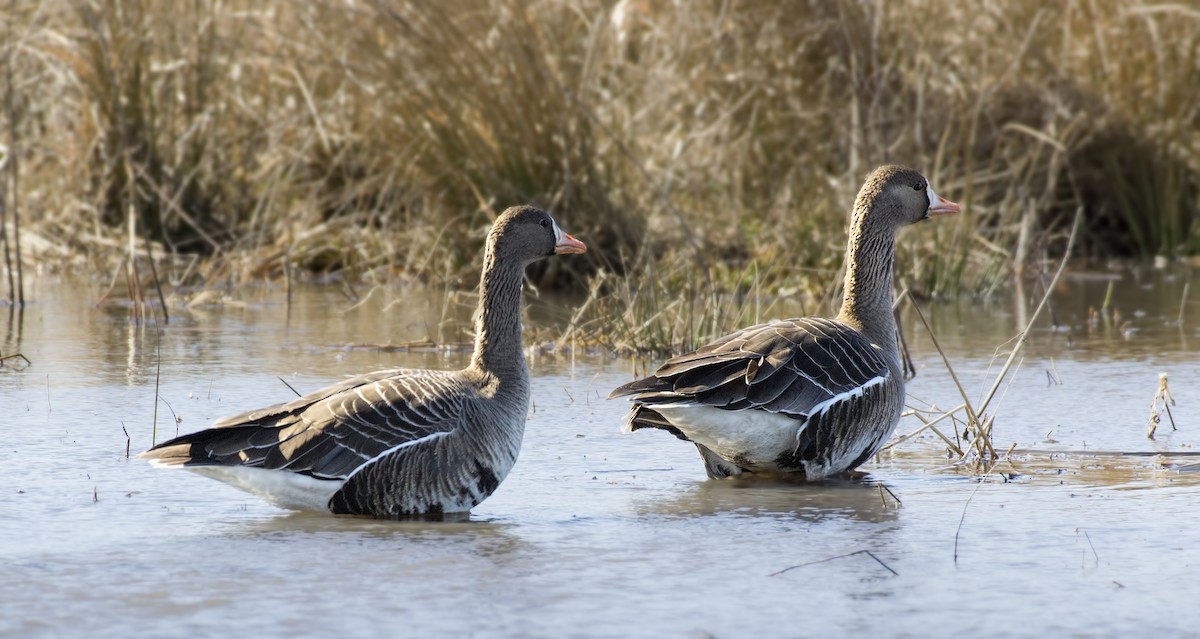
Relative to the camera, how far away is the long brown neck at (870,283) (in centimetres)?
762

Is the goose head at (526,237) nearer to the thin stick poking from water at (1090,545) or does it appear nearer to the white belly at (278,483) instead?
the white belly at (278,483)

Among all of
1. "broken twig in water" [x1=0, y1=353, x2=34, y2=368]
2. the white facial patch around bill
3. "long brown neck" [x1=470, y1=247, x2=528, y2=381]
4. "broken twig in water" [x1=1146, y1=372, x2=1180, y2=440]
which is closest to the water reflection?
"long brown neck" [x1=470, y1=247, x2=528, y2=381]

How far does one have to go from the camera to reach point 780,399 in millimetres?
6672

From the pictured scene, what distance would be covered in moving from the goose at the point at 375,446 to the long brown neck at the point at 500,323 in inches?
4.9

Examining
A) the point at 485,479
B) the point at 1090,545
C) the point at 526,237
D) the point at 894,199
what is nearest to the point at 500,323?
the point at 526,237

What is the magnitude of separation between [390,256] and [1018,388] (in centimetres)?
671

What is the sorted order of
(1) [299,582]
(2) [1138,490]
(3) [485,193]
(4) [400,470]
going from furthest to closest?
(3) [485,193], (2) [1138,490], (4) [400,470], (1) [299,582]

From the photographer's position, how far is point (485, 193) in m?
13.6

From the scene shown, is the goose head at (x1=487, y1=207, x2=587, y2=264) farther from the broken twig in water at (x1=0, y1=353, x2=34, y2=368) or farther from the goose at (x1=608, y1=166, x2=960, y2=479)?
the broken twig in water at (x1=0, y1=353, x2=34, y2=368)

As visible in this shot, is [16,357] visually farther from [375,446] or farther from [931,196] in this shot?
[931,196]

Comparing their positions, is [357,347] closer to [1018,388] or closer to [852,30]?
[1018,388]

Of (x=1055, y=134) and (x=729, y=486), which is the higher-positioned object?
(x=1055, y=134)

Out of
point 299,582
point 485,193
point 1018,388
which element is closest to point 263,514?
point 299,582

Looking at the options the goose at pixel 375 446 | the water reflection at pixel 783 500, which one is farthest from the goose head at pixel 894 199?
the goose at pixel 375 446
